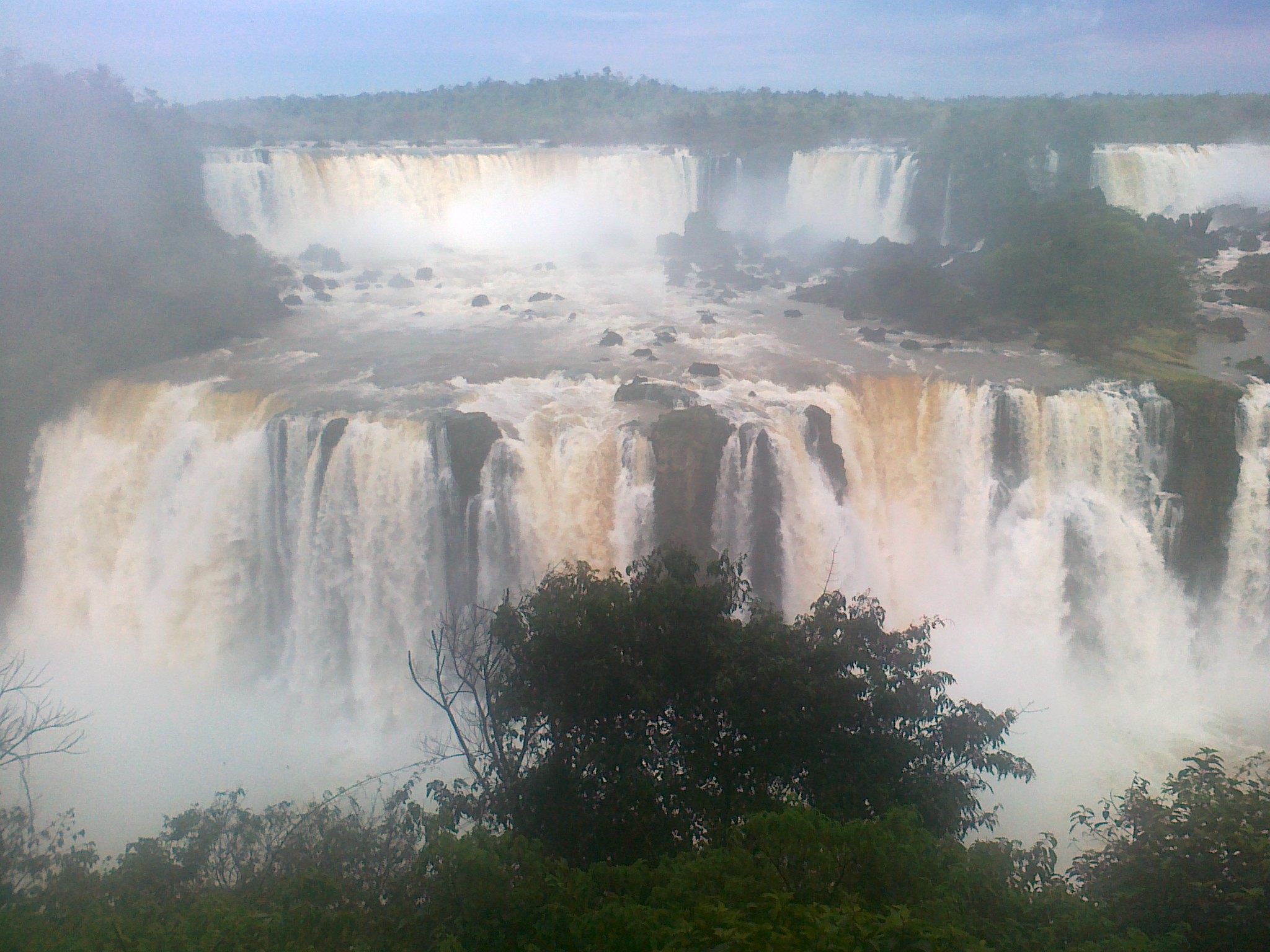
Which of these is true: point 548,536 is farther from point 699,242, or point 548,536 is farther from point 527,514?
point 699,242

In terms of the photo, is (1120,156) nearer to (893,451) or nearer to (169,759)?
(893,451)

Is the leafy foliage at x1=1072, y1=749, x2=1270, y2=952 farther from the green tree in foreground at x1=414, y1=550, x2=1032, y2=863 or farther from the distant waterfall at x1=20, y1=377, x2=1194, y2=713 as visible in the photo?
the distant waterfall at x1=20, y1=377, x2=1194, y2=713

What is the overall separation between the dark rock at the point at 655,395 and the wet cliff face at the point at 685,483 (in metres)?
1.50

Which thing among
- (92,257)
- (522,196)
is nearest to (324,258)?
(92,257)

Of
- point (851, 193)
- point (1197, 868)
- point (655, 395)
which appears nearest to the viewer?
point (1197, 868)

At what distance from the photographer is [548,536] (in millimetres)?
12672

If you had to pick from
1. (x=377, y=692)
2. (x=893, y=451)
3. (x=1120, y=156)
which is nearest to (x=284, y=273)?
(x=377, y=692)

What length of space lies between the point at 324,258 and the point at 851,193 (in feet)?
58.0

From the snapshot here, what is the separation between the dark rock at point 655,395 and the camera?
14.2 m

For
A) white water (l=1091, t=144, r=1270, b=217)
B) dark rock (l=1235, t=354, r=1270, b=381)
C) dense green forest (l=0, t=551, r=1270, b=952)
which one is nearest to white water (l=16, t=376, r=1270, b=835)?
dark rock (l=1235, t=354, r=1270, b=381)

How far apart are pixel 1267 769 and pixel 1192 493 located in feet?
14.6

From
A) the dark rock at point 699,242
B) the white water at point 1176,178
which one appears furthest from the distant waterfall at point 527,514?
the white water at point 1176,178

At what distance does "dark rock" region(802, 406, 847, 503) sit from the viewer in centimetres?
1343

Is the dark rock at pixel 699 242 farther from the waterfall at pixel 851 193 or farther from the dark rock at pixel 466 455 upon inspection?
the dark rock at pixel 466 455
